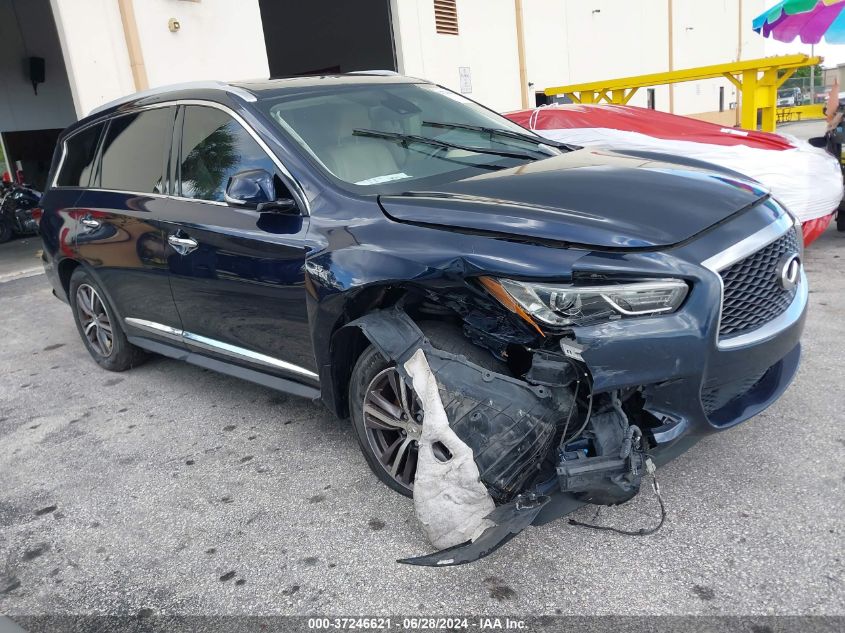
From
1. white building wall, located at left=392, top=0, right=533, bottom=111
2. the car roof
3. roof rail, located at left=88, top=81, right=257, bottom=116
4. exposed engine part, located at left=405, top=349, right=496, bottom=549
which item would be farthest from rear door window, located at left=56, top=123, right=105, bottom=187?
white building wall, located at left=392, top=0, right=533, bottom=111

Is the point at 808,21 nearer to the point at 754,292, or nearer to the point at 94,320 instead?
the point at 754,292

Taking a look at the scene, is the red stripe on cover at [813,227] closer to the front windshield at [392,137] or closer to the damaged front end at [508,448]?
the front windshield at [392,137]

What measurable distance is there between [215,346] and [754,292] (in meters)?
2.61

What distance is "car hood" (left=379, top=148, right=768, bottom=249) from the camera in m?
2.34

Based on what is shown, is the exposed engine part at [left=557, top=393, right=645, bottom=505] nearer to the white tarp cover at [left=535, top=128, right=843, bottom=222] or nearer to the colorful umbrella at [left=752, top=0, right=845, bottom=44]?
the white tarp cover at [left=535, top=128, right=843, bottom=222]

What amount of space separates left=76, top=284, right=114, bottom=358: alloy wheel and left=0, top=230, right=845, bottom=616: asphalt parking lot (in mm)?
888

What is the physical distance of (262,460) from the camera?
3.44m

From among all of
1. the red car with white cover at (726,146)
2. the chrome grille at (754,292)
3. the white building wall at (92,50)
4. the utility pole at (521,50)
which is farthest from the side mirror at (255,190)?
the utility pole at (521,50)

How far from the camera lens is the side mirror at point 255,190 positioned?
2971mm

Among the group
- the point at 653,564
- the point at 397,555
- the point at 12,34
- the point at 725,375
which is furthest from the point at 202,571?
the point at 12,34

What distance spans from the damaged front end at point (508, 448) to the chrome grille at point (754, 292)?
488 millimetres

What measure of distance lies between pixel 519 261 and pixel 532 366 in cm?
36

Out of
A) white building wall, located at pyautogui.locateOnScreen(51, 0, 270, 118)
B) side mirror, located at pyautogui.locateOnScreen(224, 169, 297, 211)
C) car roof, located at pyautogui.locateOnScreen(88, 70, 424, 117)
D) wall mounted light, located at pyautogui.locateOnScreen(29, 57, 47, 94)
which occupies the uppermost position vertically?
wall mounted light, located at pyautogui.locateOnScreen(29, 57, 47, 94)

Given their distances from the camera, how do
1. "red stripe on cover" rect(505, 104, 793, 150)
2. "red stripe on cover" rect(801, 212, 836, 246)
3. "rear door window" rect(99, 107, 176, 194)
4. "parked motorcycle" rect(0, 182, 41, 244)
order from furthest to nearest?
"parked motorcycle" rect(0, 182, 41, 244) → "red stripe on cover" rect(505, 104, 793, 150) → "red stripe on cover" rect(801, 212, 836, 246) → "rear door window" rect(99, 107, 176, 194)
